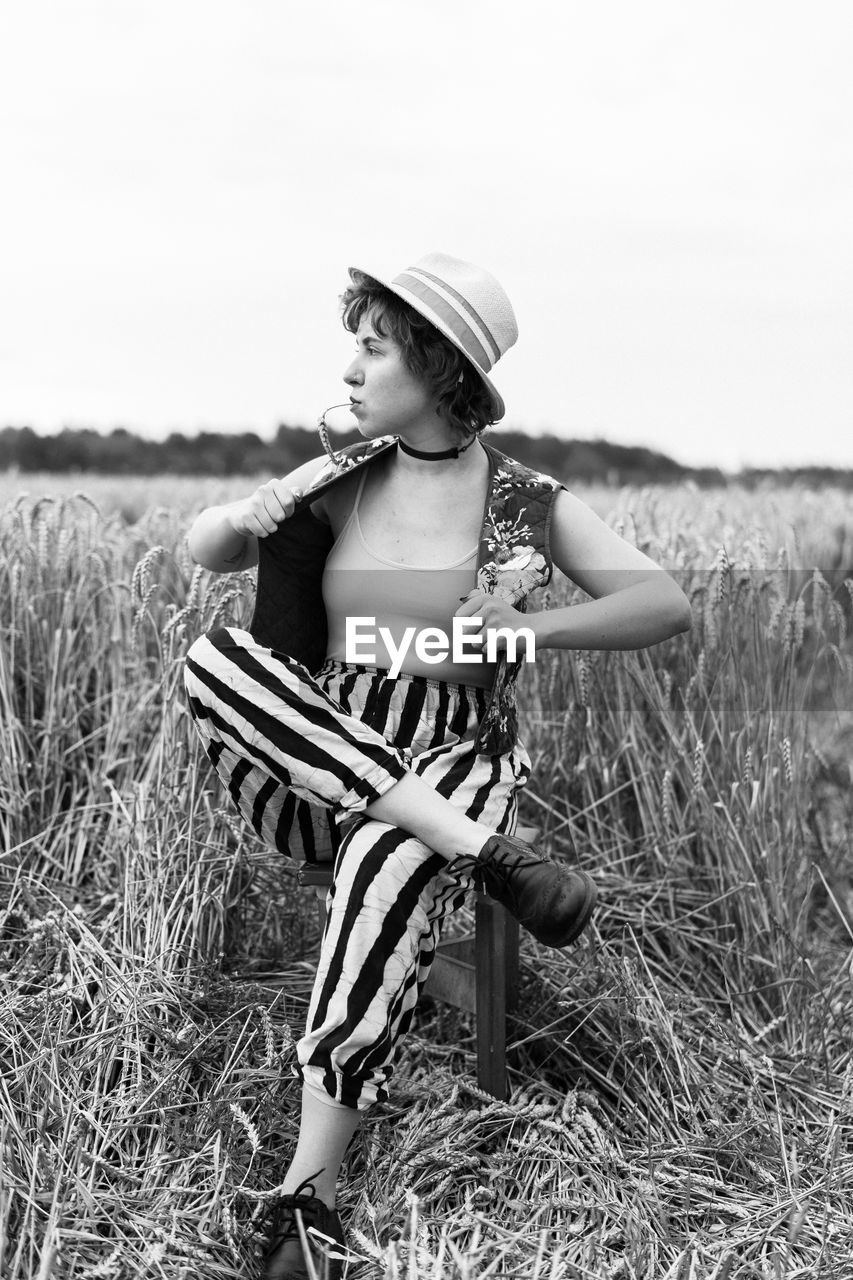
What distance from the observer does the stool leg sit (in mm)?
1938

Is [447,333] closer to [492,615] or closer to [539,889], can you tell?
[492,615]

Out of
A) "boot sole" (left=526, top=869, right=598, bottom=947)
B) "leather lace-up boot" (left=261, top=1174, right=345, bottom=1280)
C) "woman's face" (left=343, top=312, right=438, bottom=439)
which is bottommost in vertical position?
"leather lace-up boot" (left=261, top=1174, right=345, bottom=1280)

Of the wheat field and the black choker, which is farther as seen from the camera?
the black choker

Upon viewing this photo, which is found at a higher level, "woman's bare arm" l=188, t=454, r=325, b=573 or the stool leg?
"woman's bare arm" l=188, t=454, r=325, b=573

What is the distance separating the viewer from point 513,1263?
1617 mm

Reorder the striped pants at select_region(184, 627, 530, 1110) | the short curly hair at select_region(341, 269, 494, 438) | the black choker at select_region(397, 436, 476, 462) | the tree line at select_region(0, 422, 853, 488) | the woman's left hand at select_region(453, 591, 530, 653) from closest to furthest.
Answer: the striped pants at select_region(184, 627, 530, 1110), the woman's left hand at select_region(453, 591, 530, 653), the short curly hair at select_region(341, 269, 494, 438), the black choker at select_region(397, 436, 476, 462), the tree line at select_region(0, 422, 853, 488)

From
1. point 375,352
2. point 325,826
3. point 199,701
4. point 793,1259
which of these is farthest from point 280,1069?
point 375,352

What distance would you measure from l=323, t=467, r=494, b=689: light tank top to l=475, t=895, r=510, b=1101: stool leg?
36 cm

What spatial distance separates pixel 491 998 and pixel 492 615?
60 centimetres

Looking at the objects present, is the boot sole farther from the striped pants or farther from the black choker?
the black choker

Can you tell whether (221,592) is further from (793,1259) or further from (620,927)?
(793,1259)

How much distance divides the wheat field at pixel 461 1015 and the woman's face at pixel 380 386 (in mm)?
601

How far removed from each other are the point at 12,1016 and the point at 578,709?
4.21ft

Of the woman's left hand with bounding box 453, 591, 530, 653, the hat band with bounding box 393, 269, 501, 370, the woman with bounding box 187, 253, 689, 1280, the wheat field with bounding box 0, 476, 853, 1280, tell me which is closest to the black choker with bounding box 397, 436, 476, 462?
the woman with bounding box 187, 253, 689, 1280
